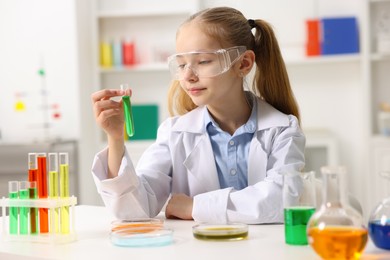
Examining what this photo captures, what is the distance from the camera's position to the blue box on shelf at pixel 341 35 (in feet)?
15.0

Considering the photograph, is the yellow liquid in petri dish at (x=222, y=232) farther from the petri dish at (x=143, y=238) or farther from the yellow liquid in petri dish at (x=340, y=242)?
the yellow liquid in petri dish at (x=340, y=242)

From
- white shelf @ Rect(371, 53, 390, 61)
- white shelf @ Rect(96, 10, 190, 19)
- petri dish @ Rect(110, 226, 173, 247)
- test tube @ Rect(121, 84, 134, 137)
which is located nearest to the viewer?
petri dish @ Rect(110, 226, 173, 247)

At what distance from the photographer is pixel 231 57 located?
6.39 feet

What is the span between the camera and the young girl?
1.69 meters

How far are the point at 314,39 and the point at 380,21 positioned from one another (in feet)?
1.53

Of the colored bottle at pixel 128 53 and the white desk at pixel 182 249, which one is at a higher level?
the colored bottle at pixel 128 53

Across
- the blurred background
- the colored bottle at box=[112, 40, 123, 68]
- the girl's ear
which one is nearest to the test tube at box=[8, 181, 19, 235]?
the girl's ear

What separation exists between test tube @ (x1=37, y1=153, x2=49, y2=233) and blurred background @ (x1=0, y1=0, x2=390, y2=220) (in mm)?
2894

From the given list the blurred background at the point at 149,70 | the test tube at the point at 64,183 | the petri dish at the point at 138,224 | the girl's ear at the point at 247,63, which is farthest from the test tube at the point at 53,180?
the blurred background at the point at 149,70

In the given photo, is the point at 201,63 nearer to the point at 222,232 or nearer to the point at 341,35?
the point at 222,232

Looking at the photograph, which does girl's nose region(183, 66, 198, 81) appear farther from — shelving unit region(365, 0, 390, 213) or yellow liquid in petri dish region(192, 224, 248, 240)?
shelving unit region(365, 0, 390, 213)

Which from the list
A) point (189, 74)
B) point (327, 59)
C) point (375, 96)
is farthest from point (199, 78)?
point (375, 96)

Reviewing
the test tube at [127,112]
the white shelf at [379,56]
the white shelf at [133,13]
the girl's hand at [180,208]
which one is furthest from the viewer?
the white shelf at [133,13]

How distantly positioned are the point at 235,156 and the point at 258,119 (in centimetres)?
13
